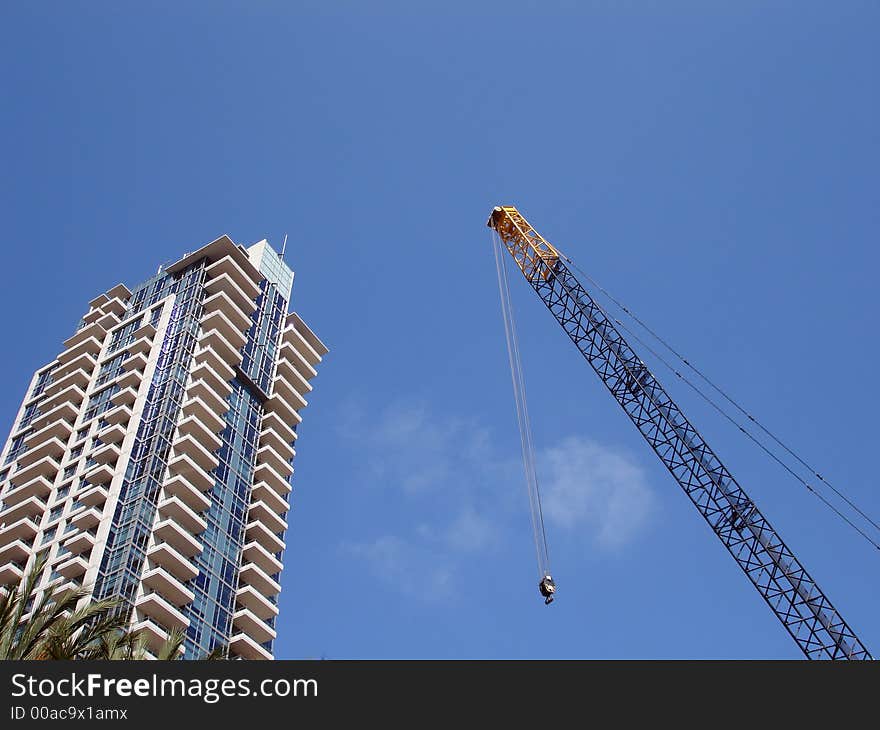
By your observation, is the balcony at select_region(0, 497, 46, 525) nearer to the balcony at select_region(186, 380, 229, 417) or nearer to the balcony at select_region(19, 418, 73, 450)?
the balcony at select_region(19, 418, 73, 450)

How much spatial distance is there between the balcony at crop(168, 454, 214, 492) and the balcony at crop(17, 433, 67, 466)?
14.3m

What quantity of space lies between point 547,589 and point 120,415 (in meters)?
44.5

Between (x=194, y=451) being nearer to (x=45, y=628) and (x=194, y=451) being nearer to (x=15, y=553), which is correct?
(x=15, y=553)

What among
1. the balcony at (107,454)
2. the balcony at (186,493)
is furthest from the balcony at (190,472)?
the balcony at (107,454)

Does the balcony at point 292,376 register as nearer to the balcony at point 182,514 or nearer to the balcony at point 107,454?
the balcony at point 107,454

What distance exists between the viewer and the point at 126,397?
8406 centimetres

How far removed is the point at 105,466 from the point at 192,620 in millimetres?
16002

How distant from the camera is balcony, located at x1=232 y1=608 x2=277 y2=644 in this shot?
7394 cm

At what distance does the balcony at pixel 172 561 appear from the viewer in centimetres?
6969

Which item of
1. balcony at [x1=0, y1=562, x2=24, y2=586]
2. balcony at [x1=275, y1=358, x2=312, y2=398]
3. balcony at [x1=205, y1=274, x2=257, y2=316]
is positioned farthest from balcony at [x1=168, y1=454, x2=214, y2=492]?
balcony at [x1=205, y1=274, x2=257, y2=316]

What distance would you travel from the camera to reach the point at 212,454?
265 feet

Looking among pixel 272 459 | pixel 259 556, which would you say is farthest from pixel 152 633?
pixel 272 459
